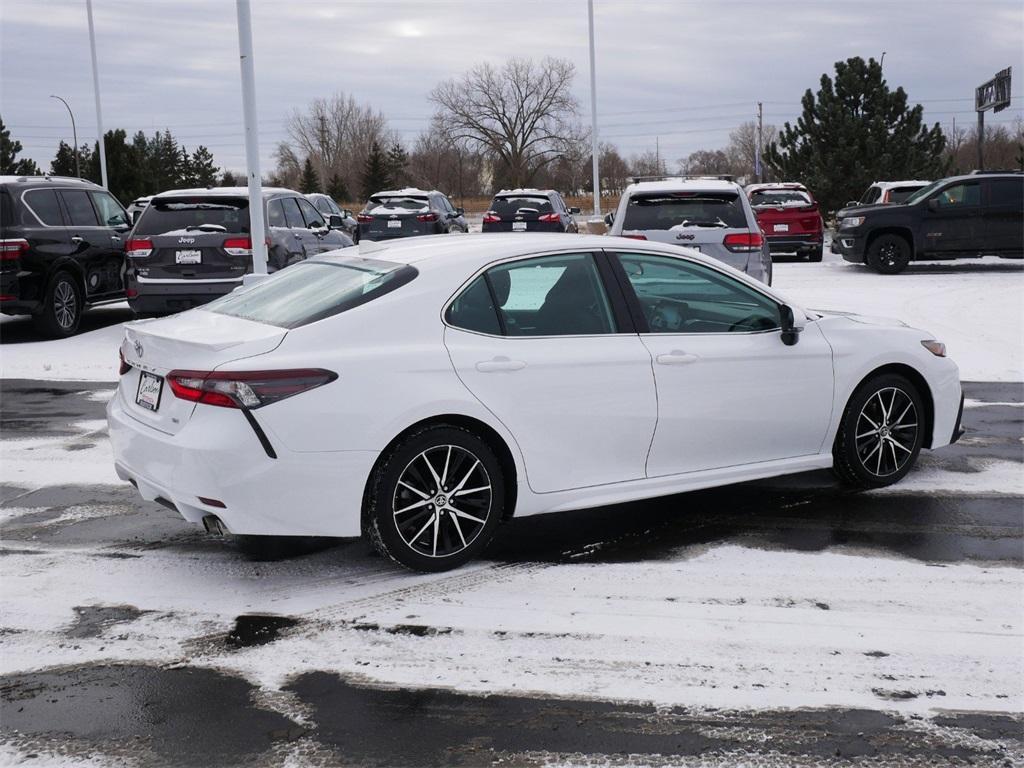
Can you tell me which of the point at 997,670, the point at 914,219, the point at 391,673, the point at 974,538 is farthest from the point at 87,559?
the point at 914,219

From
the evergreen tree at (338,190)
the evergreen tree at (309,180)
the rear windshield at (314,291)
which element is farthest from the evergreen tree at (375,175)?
the rear windshield at (314,291)

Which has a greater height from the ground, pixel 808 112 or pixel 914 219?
pixel 808 112

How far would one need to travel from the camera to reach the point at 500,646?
4.50 metres

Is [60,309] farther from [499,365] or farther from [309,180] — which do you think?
[309,180]

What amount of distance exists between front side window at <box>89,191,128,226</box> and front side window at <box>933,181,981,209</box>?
1459 centimetres

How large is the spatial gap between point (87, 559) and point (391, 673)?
2.15 m

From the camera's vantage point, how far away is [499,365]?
5375mm

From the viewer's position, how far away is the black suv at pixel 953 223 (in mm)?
21594

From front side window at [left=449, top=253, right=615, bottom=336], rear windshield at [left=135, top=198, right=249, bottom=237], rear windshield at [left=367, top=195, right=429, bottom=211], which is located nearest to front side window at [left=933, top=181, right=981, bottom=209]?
rear windshield at [left=367, top=195, right=429, bottom=211]

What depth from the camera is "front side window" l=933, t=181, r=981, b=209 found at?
21594mm

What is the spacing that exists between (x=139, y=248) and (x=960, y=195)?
49.8 feet

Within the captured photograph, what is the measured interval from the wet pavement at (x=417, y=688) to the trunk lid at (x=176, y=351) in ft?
2.61

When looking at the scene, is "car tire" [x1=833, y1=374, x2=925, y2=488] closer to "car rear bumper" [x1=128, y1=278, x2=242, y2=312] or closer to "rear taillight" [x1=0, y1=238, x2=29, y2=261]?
"car rear bumper" [x1=128, y1=278, x2=242, y2=312]

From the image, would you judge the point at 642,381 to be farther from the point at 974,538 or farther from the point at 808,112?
the point at 808,112
